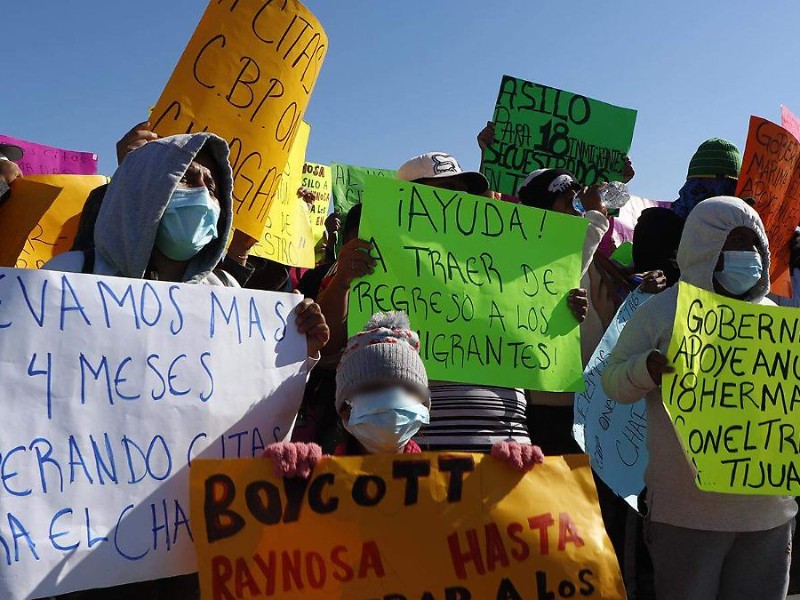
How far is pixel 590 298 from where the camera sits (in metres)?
4.21

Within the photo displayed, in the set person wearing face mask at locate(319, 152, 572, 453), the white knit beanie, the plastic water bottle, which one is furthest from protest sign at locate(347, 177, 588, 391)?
the plastic water bottle

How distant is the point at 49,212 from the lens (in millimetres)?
4168

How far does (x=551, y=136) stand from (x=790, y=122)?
1536 millimetres

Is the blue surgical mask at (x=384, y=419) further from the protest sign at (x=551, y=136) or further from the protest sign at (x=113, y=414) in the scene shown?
the protest sign at (x=551, y=136)

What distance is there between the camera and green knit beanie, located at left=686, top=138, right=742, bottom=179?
5.20 metres

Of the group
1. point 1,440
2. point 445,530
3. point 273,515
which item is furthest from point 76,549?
point 445,530

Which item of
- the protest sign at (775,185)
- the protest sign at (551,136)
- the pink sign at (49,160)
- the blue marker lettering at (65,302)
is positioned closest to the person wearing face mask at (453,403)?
the blue marker lettering at (65,302)

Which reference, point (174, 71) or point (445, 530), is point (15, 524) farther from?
point (174, 71)

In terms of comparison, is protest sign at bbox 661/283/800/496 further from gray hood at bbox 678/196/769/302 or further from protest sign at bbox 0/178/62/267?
protest sign at bbox 0/178/62/267

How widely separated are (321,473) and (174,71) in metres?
2.10

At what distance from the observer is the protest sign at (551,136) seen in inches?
203

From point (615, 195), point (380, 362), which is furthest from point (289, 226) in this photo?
point (380, 362)

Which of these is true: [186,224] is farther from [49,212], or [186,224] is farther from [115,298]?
[49,212]

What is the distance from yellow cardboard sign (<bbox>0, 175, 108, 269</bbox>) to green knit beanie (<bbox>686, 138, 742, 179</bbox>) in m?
3.88
